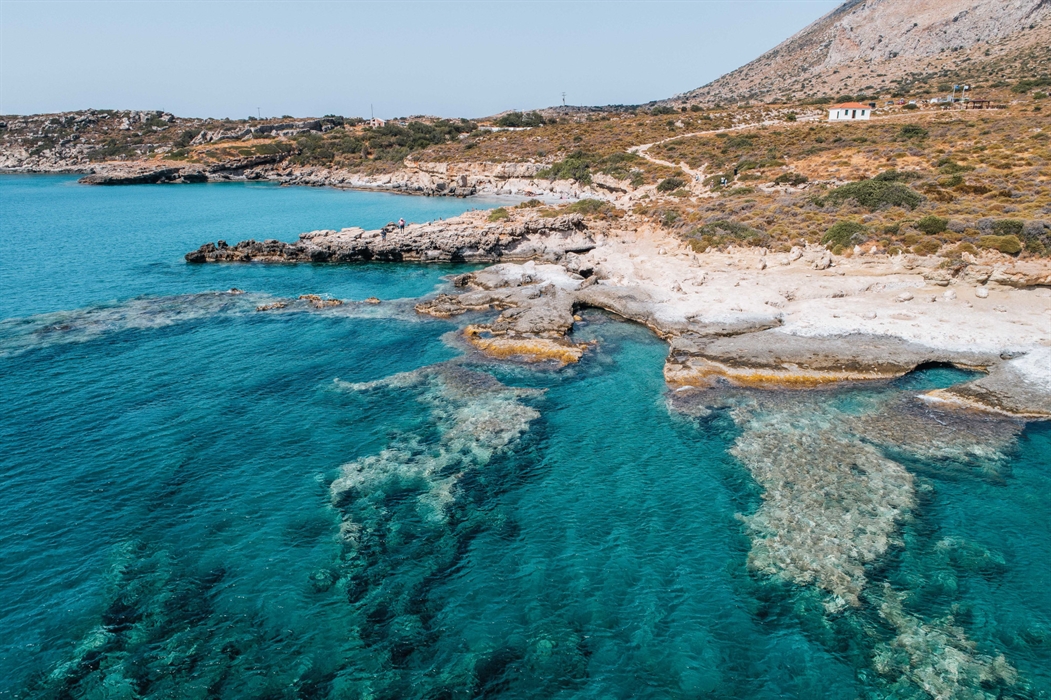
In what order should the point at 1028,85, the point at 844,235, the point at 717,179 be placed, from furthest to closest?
the point at 1028,85
the point at 717,179
the point at 844,235

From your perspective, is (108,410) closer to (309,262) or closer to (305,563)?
(305,563)

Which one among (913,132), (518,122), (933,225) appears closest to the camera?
(933,225)

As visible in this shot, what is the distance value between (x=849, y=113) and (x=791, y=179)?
132 ft

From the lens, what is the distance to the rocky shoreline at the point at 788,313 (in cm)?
2919

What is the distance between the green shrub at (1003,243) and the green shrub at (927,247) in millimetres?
2424

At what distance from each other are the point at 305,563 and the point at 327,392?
12798 mm

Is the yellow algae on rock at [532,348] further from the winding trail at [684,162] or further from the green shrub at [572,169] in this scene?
the green shrub at [572,169]

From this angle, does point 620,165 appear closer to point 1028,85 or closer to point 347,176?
point 1028,85

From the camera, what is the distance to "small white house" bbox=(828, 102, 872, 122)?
300 ft

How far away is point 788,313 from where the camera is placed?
34875mm

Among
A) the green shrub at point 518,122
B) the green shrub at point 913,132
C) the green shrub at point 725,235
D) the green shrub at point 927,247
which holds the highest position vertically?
the green shrub at point 518,122

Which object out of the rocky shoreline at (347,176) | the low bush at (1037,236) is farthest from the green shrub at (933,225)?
the rocky shoreline at (347,176)

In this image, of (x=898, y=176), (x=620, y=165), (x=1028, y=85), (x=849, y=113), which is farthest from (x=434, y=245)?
(x=1028, y=85)

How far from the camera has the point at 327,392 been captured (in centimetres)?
2994
